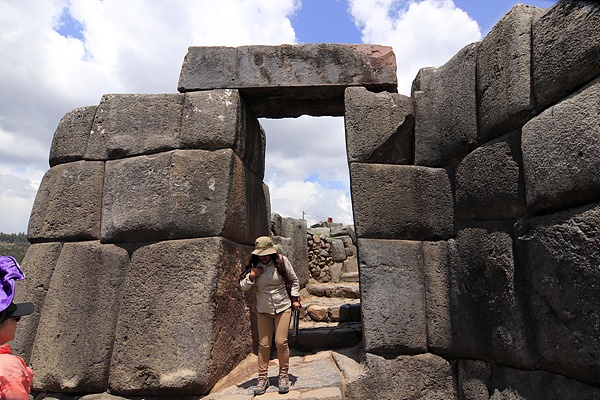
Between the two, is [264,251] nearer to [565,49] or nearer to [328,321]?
[565,49]

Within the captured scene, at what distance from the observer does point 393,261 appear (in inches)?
153

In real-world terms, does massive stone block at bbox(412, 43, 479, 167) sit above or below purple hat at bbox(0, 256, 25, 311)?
above

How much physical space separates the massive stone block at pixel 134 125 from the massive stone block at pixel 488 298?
2.85 meters

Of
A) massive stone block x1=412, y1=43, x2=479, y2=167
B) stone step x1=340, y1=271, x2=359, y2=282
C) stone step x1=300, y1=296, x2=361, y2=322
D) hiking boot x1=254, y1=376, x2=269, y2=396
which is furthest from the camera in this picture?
stone step x1=340, y1=271, x2=359, y2=282

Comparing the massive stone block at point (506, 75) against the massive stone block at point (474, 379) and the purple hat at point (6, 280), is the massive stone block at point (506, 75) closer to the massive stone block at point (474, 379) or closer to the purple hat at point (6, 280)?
the massive stone block at point (474, 379)

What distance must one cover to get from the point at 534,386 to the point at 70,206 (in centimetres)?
429

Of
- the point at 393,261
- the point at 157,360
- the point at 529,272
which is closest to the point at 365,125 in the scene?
the point at 393,261

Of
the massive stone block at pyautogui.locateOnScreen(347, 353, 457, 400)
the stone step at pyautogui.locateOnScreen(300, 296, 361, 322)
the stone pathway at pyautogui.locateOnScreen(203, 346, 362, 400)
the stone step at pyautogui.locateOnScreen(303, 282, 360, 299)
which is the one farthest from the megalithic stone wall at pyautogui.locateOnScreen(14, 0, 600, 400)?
the stone step at pyautogui.locateOnScreen(303, 282, 360, 299)

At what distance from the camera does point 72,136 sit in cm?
446

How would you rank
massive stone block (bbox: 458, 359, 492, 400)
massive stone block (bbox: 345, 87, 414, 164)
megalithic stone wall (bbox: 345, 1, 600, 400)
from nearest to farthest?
megalithic stone wall (bbox: 345, 1, 600, 400)
massive stone block (bbox: 458, 359, 492, 400)
massive stone block (bbox: 345, 87, 414, 164)

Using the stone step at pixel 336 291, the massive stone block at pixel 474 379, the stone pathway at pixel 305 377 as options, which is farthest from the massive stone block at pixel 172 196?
the stone step at pixel 336 291

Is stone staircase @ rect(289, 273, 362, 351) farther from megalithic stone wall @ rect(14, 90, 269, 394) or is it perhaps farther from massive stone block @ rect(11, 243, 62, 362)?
massive stone block @ rect(11, 243, 62, 362)

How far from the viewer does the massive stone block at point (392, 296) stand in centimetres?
377

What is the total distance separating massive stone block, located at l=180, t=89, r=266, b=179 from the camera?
411 centimetres
